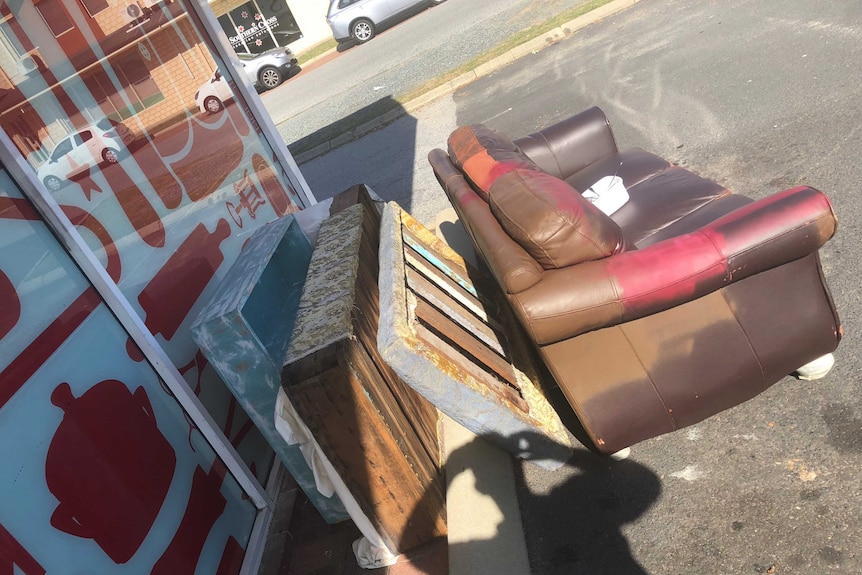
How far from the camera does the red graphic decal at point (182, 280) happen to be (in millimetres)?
2736

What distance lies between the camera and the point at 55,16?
273 cm

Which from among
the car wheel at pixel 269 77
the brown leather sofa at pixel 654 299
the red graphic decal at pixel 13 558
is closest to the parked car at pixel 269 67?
the car wheel at pixel 269 77

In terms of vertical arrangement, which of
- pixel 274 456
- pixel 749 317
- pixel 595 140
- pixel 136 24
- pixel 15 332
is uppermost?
pixel 136 24

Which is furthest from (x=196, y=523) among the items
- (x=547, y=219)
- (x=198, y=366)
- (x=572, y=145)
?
(x=572, y=145)

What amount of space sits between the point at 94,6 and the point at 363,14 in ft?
40.8

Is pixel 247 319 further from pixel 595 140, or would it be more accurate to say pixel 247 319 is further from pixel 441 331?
pixel 595 140

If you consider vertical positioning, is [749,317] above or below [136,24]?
below

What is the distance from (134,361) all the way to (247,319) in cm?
51

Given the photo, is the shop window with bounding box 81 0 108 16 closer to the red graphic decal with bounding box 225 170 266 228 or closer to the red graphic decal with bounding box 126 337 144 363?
the red graphic decal with bounding box 225 170 266 228

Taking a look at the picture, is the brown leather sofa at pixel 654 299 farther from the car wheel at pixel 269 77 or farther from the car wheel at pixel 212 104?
the car wheel at pixel 269 77

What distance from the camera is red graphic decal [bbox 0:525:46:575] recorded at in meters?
1.66

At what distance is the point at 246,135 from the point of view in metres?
4.48

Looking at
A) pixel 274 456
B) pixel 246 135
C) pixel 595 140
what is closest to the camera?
pixel 274 456

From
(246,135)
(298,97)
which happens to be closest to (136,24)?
(246,135)
